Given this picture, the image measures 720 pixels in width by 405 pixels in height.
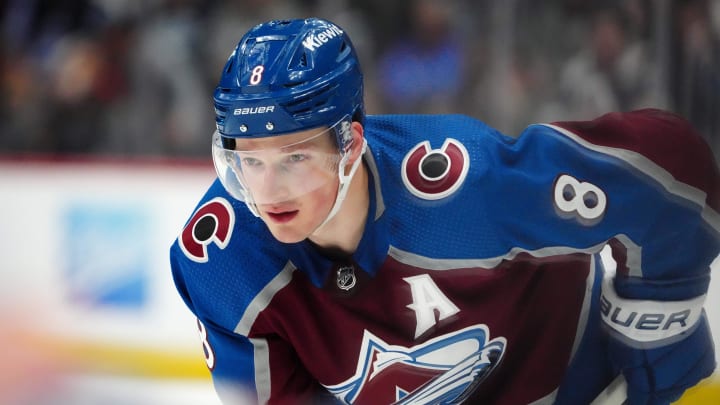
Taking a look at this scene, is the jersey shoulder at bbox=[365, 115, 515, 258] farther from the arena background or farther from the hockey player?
the arena background

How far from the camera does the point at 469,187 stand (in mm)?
1681

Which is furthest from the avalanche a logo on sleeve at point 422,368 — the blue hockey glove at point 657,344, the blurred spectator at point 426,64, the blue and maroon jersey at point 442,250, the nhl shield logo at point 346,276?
the blurred spectator at point 426,64

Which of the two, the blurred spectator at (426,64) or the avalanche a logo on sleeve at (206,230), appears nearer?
the avalanche a logo on sleeve at (206,230)

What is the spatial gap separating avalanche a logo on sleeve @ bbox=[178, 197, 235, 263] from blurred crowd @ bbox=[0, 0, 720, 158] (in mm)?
2047

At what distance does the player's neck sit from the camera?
168cm

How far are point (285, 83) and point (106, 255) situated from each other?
2.08 m

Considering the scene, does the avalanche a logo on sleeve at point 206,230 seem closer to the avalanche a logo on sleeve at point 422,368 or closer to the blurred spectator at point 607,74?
the avalanche a logo on sleeve at point 422,368

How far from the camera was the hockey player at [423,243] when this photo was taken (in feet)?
5.25

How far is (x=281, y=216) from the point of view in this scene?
1.56m

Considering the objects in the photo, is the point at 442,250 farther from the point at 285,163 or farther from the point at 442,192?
the point at 285,163

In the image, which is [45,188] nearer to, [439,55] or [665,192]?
[439,55]

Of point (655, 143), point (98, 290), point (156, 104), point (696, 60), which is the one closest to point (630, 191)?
point (655, 143)

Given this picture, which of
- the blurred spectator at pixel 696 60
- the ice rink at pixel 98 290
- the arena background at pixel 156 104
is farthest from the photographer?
the blurred spectator at pixel 696 60

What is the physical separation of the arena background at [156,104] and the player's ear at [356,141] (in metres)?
1.20
